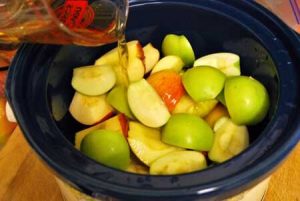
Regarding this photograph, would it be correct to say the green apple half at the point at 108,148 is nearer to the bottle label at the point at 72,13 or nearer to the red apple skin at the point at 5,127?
the bottle label at the point at 72,13

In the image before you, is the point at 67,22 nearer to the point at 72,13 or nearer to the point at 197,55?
the point at 72,13

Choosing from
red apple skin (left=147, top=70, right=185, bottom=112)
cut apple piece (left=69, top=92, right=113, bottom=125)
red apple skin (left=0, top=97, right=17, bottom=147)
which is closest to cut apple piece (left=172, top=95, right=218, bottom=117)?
red apple skin (left=147, top=70, right=185, bottom=112)

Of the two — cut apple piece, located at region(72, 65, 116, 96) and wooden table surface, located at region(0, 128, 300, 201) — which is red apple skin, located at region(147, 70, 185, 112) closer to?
cut apple piece, located at region(72, 65, 116, 96)

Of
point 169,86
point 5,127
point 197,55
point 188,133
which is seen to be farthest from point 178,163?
point 5,127

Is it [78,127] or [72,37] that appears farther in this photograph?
[78,127]

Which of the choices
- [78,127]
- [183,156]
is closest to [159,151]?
[183,156]

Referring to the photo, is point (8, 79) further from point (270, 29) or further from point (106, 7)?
point (270, 29)
